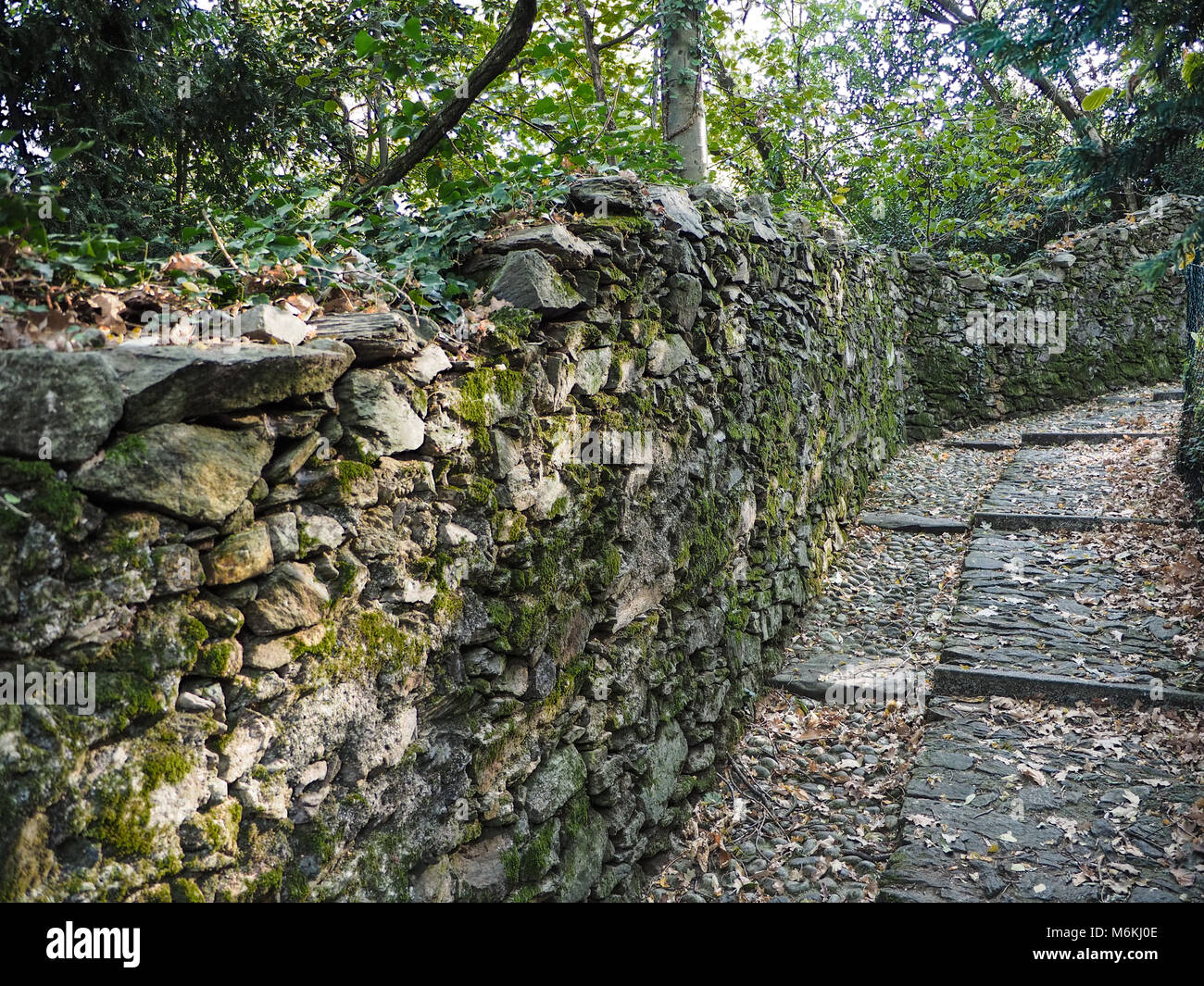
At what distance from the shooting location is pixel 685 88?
612 centimetres

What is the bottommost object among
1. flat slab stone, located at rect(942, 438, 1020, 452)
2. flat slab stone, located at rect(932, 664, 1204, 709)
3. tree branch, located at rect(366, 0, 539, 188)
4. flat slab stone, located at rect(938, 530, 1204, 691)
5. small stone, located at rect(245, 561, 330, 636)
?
flat slab stone, located at rect(932, 664, 1204, 709)

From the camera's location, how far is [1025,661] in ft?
14.8

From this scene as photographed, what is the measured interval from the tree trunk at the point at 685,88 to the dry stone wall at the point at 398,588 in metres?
1.78

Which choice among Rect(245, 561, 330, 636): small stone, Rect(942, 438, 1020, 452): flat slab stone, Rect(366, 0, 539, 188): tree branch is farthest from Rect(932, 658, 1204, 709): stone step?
Rect(942, 438, 1020, 452): flat slab stone

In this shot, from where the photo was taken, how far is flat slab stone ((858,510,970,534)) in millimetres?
6785

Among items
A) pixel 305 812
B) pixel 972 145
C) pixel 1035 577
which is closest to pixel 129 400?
pixel 305 812

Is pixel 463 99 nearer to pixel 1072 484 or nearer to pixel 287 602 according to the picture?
pixel 287 602

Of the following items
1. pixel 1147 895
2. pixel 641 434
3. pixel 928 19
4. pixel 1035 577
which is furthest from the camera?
pixel 928 19

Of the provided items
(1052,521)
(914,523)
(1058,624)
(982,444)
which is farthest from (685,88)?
(982,444)

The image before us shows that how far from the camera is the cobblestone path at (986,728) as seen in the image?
10.8ft

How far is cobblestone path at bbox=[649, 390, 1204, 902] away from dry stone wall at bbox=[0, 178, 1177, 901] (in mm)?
411

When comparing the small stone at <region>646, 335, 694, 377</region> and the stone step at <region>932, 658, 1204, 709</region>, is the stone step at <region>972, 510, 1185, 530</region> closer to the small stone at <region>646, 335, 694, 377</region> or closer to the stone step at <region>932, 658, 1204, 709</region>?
the stone step at <region>932, 658, 1204, 709</region>
